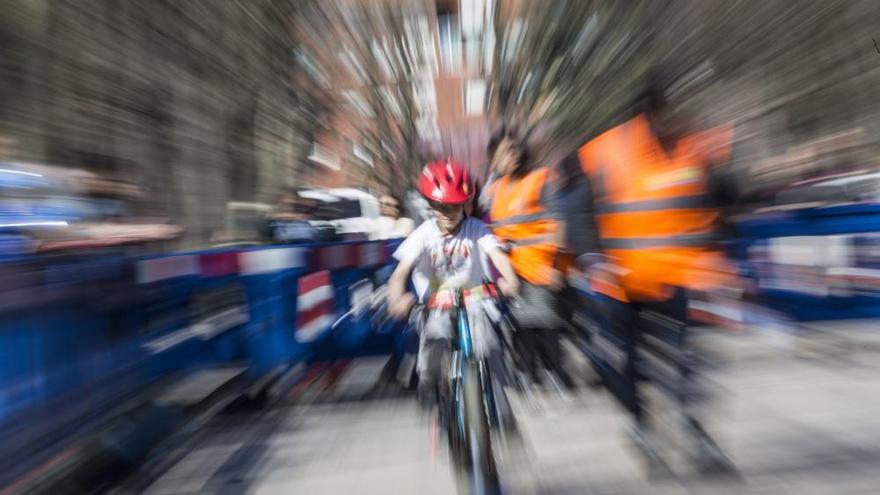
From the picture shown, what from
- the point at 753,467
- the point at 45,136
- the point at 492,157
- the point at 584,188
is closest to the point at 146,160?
the point at 45,136

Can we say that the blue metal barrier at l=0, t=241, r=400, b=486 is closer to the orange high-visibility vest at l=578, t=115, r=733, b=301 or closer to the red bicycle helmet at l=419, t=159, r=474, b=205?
the red bicycle helmet at l=419, t=159, r=474, b=205

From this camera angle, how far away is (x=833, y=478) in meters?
3.08

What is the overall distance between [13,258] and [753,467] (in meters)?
3.62

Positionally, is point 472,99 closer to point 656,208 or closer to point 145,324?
point 145,324

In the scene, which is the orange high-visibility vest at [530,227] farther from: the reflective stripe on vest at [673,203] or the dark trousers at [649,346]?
the reflective stripe on vest at [673,203]

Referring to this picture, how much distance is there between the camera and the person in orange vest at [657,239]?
2.90 metres

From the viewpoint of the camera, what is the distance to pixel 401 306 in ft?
10.2

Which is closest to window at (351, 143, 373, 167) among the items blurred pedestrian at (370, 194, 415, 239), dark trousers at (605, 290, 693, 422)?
blurred pedestrian at (370, 194, 415, 239)

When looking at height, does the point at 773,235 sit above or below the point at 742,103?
below

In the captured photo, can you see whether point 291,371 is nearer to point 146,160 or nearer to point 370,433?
point 370,433

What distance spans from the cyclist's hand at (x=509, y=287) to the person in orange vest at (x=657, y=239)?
1.46 ft

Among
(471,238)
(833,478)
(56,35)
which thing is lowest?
(833,478)

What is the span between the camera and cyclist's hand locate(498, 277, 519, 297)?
10.5ft

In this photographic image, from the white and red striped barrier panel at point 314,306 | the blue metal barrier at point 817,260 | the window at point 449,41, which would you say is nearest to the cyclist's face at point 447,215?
the white and red striped barrier panel at point 314,306
